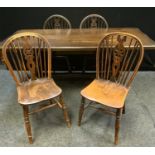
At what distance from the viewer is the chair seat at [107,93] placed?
1.61 m

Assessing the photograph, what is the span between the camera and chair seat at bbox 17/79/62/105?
1641mm

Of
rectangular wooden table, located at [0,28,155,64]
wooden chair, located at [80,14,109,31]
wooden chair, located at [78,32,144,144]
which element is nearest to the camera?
wooden chair, located at [78,32,144,144]

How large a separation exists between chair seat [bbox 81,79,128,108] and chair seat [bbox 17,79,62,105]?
0.29 m

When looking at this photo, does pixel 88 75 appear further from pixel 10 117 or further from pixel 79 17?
pixel 10 117

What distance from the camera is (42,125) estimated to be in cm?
197

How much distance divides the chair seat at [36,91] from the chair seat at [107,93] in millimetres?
294

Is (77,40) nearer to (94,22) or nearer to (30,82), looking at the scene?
(30,82)

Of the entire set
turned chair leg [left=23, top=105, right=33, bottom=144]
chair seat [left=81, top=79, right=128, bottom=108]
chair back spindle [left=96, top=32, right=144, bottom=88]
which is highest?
chair back spindle [left=96, top=32, right=144, bottom=88]

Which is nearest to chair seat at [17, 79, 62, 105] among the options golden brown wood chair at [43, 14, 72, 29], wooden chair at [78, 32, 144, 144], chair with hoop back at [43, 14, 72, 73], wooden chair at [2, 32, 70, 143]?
wooden chair at [2, 32, 70, 143]

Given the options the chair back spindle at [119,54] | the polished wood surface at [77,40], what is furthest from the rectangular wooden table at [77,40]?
the chair back spindle at [119,54]

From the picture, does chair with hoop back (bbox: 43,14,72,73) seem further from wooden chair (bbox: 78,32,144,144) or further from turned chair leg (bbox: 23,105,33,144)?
turned chair leg (bbox: 23,105,33,144)

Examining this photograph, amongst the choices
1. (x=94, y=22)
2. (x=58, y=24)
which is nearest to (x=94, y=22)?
(x=94, y=22)

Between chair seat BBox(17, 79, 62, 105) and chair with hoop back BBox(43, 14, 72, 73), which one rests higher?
chair with hoop back BBox(43, 14, 72, 73)

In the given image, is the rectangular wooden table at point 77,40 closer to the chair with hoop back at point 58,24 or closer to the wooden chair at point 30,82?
the wooden chair at point 30,82
